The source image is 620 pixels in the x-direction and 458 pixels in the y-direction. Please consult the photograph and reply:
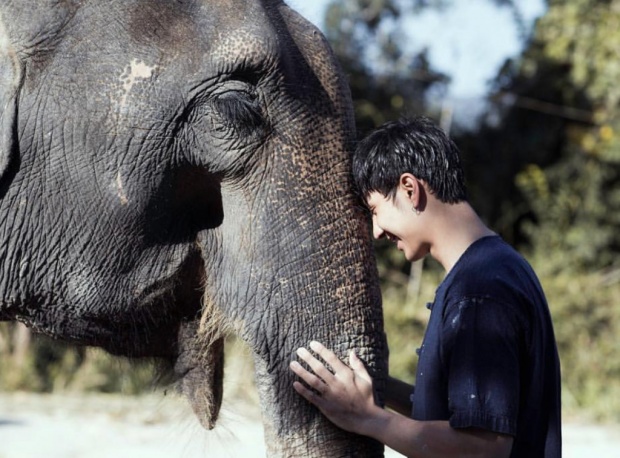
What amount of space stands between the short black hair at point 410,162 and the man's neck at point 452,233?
1.1 inches

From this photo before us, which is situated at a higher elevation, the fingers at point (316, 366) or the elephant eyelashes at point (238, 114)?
the elephant eyelashes at point (238, 114)

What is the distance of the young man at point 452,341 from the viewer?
2.11 meters

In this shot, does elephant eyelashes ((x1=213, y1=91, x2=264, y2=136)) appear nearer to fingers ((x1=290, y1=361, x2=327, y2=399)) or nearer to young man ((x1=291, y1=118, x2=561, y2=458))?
young man ((x1=291, y1=118, x2=561, y2=458))

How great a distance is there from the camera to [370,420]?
227 cm


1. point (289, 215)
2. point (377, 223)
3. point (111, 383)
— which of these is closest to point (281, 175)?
point (289, 215)

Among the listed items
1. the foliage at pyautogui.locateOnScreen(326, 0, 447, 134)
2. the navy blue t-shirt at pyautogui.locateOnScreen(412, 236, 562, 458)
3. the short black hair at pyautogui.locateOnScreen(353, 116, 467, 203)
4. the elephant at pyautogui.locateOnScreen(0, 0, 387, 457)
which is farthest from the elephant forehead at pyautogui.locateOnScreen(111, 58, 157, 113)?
the foliage at pyautogui.locateOnScreen(326, 0, 447, 134)

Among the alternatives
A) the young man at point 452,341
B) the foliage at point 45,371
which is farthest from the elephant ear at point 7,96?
the foliage at point 45,371

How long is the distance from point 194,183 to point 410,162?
558 mm

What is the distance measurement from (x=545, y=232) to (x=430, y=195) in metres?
11.3

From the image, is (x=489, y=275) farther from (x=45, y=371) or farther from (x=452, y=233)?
(x=45, y=371)

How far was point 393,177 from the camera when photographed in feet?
7.55

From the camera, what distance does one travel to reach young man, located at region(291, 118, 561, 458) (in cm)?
211

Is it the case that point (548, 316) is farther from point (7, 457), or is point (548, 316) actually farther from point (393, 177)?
point (7, 457)

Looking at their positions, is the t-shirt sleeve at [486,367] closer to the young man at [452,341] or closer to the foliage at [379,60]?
the young man at [452,341]
